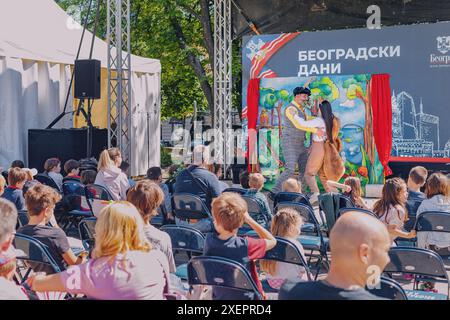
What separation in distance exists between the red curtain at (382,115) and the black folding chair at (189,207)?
5.06 metres

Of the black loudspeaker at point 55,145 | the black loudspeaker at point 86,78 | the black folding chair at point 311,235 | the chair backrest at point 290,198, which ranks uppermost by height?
the black loudspeaker at point 86,78

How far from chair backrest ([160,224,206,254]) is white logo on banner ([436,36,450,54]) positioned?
7906mm

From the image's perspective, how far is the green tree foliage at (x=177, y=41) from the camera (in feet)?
57.6

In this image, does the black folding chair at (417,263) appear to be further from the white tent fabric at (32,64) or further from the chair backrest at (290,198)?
the white tent fabric at (32,64)

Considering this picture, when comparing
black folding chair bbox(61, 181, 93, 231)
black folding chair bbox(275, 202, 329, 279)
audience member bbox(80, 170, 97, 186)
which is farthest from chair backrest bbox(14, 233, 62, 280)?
audience member bbox(80, 170, 97, 186)

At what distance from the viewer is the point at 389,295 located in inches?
115

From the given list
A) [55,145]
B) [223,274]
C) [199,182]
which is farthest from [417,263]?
[55,145]

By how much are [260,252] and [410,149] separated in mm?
7879

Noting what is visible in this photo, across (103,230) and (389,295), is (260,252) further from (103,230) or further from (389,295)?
(103,230)

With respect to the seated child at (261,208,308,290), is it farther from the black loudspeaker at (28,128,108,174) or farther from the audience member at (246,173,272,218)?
the black loudspeaker at (28,128,108,174)

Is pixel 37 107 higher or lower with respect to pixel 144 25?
lower

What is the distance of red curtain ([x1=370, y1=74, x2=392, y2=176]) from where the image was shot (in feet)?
33.1

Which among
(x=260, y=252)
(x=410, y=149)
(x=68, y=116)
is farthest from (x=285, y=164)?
(x=260, y=252)

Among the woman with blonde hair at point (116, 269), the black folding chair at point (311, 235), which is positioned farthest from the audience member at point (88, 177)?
the woman with blonde hair at point (116, 269)
